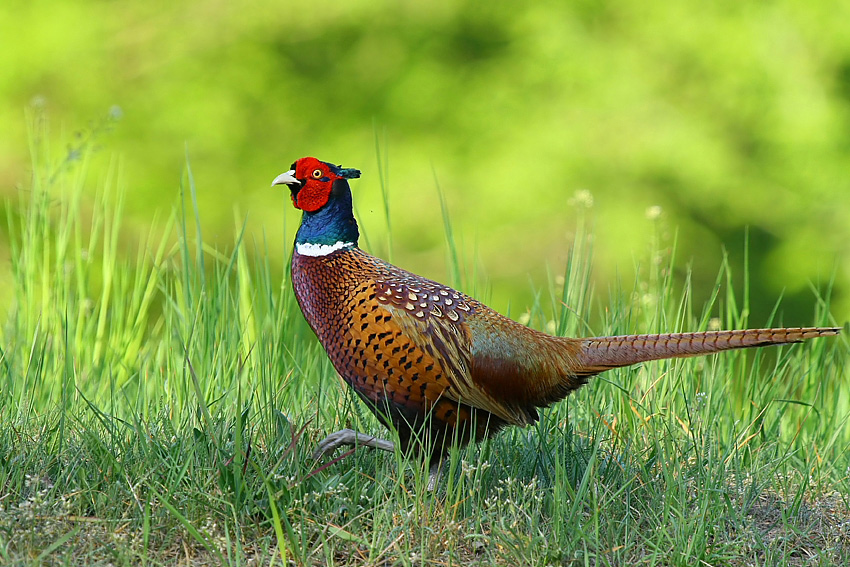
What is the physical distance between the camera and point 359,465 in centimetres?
290

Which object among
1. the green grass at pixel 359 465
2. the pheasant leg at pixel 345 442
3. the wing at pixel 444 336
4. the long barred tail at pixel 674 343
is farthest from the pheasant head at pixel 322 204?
the long barred tail at pixel 674 343

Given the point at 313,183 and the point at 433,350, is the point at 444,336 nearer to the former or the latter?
the point at 433,350

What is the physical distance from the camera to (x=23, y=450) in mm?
2801

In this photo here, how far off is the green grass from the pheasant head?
48cm

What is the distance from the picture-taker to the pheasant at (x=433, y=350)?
9.52 feet

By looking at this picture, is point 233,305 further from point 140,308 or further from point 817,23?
point 817,23

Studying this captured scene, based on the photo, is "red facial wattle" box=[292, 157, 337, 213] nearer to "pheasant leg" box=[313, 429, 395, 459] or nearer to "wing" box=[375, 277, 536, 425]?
"wing" box=[375, 277, 536, 425]

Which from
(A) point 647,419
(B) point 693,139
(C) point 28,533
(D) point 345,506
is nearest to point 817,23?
(B) point 693,139

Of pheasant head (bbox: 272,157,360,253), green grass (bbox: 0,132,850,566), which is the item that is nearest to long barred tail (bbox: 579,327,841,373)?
green grass (bbox: 0,132,850,566)

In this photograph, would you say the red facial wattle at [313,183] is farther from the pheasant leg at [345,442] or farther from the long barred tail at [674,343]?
the long barred tail at [674,343]

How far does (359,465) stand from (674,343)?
3.32 feet

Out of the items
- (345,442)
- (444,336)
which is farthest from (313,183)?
(345,442)

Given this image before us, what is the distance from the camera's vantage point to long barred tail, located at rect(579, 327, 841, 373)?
276 centimetres

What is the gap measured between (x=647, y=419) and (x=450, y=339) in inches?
35.5
